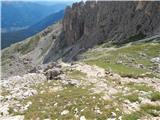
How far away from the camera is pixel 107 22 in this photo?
133 m

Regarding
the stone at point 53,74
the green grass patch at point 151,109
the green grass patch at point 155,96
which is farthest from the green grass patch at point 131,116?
the stone at point 53,74

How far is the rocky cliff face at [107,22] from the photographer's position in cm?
10631

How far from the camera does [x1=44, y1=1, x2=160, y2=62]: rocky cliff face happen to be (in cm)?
10631

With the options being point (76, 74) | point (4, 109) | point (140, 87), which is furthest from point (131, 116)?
point (76, 74)

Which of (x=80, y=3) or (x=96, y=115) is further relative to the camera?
(x=80, y=3)

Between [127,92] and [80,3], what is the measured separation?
14489 centimetres

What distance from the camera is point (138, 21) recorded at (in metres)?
111

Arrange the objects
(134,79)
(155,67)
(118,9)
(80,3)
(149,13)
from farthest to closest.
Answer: (80,3) < (118,9) < (149,13) < (155,67) < (134,79)

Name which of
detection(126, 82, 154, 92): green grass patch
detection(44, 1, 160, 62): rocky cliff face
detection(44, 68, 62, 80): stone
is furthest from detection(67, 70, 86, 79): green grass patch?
detection(44, 1, 160, 62): rocky cliff face

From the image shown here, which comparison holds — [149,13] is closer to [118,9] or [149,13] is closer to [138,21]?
[138,21]

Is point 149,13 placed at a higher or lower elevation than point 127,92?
A: lower

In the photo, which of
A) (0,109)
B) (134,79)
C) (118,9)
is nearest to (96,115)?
(0,109)

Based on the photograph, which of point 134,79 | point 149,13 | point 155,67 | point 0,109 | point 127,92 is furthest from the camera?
point 149,13

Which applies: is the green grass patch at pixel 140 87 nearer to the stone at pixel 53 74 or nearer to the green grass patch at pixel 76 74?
the green grass patch at pixel 76 74
